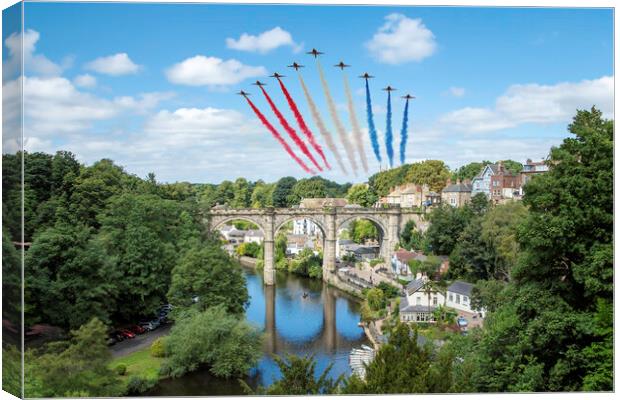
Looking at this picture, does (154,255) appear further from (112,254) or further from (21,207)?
(21,207)

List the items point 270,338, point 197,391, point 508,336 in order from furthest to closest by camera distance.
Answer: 1. point 270,338
2. point 197,391
3. point 508,336

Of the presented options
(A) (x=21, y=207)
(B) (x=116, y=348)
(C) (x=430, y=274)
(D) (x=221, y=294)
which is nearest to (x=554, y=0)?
(A) (x=21, y=207)

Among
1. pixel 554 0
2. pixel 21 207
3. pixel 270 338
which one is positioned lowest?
pixel 270 338

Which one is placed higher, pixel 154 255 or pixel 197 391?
pixel 154 255

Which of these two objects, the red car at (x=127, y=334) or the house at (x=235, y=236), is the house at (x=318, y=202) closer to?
the house at (x=235, y=236)

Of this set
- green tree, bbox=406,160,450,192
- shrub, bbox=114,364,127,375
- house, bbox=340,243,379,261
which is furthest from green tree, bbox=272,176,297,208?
shrub, bbox=114,364,127,375

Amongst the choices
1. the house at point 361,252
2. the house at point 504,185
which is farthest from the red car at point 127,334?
the house at point 361,252

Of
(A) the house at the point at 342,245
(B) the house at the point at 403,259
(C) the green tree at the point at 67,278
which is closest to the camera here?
(C) the green tree at the point at 67,278

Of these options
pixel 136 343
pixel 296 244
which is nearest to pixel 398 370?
pixel 136 343
